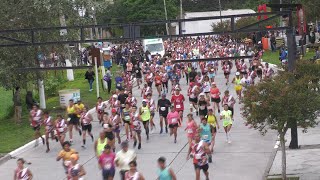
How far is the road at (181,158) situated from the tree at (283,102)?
177 cm

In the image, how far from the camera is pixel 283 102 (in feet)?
51.3

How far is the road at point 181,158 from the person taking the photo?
58.0 feet

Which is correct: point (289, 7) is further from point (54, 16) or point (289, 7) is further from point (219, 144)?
point (54, 16)

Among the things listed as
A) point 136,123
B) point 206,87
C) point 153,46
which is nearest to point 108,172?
point 136,123

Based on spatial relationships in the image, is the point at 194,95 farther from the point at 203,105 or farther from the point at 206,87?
the point at 203,105

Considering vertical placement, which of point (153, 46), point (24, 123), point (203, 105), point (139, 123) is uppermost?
point (153, 46)

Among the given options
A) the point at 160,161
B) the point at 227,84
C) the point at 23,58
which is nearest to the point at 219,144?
the point at 160,161

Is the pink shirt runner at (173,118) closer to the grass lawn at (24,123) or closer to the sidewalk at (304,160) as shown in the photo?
the sidewalk at (304,160)

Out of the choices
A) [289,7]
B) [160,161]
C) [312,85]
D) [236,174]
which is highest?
[289,7]

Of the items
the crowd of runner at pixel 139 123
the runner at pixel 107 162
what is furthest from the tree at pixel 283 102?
the runner at pixel 107 162

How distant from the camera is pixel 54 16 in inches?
1151

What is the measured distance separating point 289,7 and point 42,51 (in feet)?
43.5

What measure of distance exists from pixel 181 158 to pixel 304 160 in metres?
3.64

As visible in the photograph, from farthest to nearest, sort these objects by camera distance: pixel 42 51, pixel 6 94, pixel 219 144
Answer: pixel 6 94 → pixel 42 51 → pixel 219 144
